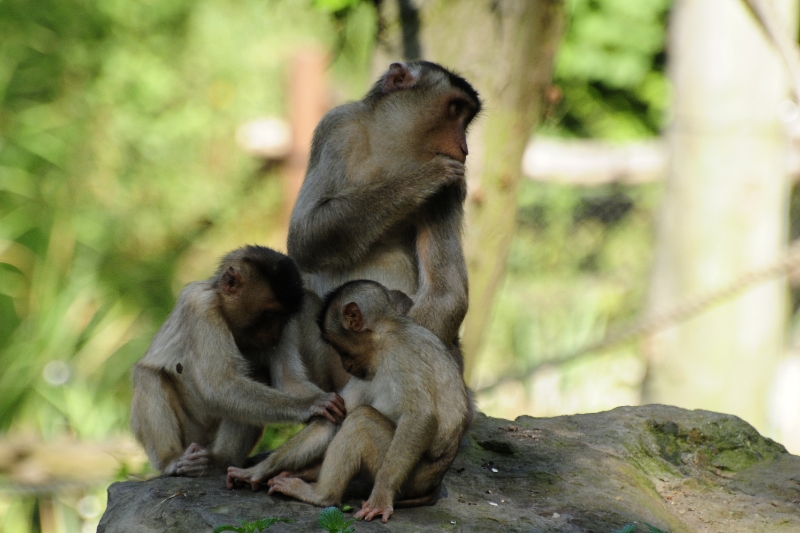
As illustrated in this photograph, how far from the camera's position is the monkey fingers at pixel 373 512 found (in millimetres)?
3514

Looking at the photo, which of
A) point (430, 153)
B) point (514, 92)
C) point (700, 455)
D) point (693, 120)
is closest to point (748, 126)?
point (693, 120)

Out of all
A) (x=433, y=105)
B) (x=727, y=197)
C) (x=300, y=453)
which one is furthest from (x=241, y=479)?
(x=727, y=197)

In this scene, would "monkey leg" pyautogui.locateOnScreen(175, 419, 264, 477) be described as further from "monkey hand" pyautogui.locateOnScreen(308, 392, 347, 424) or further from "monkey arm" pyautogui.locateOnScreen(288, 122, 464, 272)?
"monkey arm" pyautogui.locateOnScreen(288, 122, 464, 272)

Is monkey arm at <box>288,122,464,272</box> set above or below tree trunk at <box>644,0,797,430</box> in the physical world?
below

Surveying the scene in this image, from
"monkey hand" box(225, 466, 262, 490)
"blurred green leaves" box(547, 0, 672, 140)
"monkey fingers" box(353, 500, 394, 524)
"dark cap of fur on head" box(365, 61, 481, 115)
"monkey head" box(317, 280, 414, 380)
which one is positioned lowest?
"monkey fingers" box(353, 500, 394, 524)

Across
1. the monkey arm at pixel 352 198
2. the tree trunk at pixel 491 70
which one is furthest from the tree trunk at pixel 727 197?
the monkey arm at pixel 352 198

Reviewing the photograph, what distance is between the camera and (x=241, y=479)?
3893 millimetres

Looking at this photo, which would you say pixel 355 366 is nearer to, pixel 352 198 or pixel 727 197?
pixel 352 198

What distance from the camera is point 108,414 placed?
887cm

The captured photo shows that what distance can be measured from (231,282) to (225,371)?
396 mm

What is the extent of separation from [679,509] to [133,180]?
9.24 meters

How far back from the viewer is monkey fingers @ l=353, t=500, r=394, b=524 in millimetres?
3514

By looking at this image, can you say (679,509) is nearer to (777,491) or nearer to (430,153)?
(777,491)

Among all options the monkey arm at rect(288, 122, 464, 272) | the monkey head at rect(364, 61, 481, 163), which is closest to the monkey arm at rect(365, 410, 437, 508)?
the monkey arm at rect(288, 122, 464, 272)
